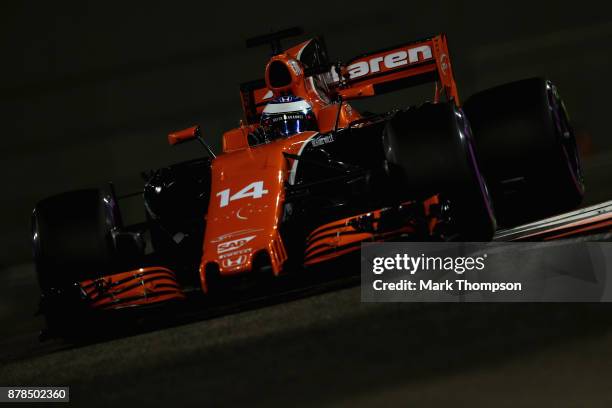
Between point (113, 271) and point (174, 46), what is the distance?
18.2ft

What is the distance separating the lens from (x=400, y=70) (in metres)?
7.53

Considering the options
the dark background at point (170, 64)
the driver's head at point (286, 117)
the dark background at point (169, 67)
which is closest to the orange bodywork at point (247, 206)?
the driver's head at point (286, 117)

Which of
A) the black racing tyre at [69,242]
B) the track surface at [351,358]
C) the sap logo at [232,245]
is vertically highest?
the black racing tyre at [69,242]

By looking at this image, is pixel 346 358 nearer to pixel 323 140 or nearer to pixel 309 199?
pixel 309 199

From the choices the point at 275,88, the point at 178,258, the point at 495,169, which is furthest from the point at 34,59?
the point at 495,169

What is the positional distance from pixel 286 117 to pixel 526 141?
1758mm

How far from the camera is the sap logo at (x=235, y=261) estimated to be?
16.1 ft

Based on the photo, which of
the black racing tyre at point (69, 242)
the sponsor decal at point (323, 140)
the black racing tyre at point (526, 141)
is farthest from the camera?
the sponsor decal at point (323, 140)

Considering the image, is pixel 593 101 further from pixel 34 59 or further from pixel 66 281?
pixel 66 281

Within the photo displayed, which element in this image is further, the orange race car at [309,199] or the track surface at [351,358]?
the orange race car at [309,199]

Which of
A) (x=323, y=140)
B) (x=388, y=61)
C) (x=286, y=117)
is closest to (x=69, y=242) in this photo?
(x=323, y=140)

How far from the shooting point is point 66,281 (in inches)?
206

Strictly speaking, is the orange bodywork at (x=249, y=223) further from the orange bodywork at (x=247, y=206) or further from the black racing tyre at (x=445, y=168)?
the black racing tyre at (x=445, y=168)

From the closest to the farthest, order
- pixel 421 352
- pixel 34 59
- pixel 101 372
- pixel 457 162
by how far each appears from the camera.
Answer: pixel 421 352 < pixel 101 372 < pixel 457 162 < pixel 34 59
